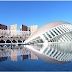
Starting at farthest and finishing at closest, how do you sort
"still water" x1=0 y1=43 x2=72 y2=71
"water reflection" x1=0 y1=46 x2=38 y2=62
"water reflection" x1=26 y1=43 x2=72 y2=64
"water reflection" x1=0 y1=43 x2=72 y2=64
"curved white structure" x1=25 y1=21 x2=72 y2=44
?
1. "curved white structure" x1=25 y1=21 x2=72 y2=44
2. "water reflection" x1=0 y1=46 x2=38 y2=62
3. "water reflection" x1=0 y1=43 x2=72 y2=64
4. "water reflection" x1=26 y1=43 x2=72 y2=64
5. "still water" x1=0 y1=43 x2=72 y2=71

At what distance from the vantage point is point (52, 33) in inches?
1205

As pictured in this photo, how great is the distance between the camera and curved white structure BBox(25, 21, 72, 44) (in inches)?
1090

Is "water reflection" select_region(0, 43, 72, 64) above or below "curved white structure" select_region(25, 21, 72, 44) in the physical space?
below

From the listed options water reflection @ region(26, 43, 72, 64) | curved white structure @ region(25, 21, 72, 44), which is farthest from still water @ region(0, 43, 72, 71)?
curved white structure @ region(25, 21, 72, 44)

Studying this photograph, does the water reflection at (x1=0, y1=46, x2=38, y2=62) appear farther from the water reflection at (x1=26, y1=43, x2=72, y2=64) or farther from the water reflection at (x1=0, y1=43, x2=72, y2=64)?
the water reflection at (x1=26, y1=43, x2=72, y2=64)

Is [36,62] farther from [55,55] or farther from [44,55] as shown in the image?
[55,55]

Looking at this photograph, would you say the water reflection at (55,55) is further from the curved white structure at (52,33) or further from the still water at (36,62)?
the curved white structure at (52,33)

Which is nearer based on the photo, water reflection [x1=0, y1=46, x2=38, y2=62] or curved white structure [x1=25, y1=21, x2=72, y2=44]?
water reflection [x1=0, y1=46, x2=38, y2=62]

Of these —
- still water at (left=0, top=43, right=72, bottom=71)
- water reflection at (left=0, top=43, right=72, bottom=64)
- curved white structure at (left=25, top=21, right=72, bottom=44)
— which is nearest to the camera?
still water at (left=0, top=43, right=72, bottom=71)

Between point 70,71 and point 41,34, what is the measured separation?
22.9 m

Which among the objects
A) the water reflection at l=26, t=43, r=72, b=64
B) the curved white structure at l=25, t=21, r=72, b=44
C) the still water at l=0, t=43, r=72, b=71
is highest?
the curved white structure at l=25, t=21, r=72, b=44

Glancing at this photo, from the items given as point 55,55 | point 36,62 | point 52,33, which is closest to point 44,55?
point 55,55

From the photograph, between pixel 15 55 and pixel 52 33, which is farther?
pixel 52 33

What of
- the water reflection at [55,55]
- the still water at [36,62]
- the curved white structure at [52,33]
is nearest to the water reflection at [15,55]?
the still water at [36,62]
